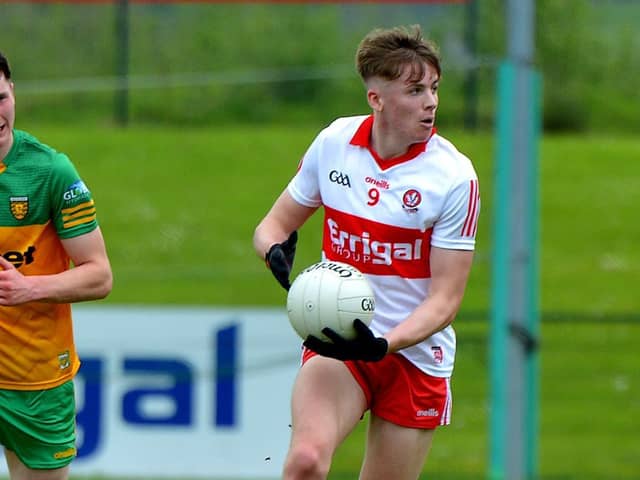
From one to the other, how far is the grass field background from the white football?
5099mm

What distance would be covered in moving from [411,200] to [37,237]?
49.5 inches

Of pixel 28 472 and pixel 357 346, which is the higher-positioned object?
pixel 357 346

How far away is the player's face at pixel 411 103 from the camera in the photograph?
487 centimetres

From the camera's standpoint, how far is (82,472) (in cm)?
921

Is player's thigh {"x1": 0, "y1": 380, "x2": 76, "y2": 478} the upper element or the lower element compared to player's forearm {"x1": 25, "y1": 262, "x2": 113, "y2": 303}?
lower

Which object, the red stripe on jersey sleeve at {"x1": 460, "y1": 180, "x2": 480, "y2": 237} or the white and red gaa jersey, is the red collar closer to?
the white and red gaa jersey

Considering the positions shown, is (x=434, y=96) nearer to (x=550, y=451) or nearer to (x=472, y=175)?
(x=472, y=175)

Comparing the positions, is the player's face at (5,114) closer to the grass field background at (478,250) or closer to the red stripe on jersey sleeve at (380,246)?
the red stripe on jersey sleeve at (380,246)

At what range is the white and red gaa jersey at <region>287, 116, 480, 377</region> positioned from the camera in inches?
192

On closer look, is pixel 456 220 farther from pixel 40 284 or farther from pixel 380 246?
pixel 40 284

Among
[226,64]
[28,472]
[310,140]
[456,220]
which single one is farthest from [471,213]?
[226,64]

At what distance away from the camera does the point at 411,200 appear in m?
4.88

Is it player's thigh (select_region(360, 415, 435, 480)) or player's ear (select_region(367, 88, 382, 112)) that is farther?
player's thigh (select_region(360, 415, 435, 480))

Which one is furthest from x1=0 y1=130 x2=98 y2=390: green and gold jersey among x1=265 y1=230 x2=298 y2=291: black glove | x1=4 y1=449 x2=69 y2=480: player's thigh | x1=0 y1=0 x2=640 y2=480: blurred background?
x1=0 y1=0 x2=640 y2=480: blurred background
